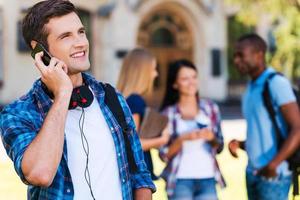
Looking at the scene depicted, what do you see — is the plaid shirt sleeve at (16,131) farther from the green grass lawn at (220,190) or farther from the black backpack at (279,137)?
the green grass lawn at (220,190)

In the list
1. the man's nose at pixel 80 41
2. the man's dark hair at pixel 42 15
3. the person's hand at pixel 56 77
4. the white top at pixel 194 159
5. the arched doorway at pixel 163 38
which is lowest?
the white top at pixel 194 159

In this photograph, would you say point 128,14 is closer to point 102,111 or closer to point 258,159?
point 258,159

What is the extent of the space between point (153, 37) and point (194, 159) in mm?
23690

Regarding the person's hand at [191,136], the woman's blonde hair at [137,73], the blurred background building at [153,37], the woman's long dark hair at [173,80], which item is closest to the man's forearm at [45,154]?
the woman's blonde hair at [137,73]

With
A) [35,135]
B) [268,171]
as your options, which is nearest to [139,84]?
[268,171]

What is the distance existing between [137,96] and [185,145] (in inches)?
29.3

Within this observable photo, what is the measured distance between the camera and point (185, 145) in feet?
18.0

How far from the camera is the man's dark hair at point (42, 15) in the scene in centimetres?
265

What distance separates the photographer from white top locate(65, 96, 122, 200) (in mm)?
2674

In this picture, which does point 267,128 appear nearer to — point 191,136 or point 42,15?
point 191,136

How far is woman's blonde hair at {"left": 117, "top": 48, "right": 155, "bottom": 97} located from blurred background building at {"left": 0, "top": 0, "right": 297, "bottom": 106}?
21.1 m

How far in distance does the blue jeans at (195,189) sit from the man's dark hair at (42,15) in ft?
9.56

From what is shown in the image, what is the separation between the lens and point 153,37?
2895cm

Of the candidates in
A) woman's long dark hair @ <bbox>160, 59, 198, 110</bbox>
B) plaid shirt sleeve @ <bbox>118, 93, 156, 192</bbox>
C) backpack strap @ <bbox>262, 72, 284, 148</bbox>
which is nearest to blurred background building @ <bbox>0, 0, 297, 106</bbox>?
woman's long dark hair @ <bbox>160, 59, 198, 110</bbox>
